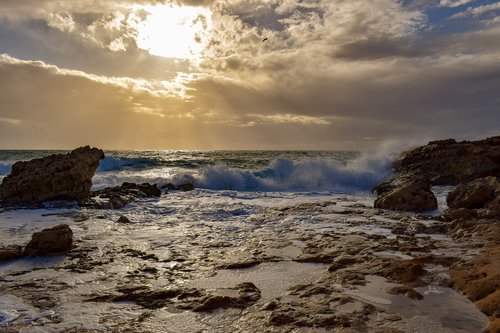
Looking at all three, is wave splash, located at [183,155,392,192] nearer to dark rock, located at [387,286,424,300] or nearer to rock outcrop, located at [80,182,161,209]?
rock outcrop, located at [80,182,161,209]

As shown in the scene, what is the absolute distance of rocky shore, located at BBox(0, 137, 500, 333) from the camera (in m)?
3.65

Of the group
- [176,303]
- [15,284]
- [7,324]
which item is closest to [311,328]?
[176,303]

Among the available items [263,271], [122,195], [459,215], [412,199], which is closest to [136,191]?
[122,195]

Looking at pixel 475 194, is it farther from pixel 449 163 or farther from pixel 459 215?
pixel 449 163

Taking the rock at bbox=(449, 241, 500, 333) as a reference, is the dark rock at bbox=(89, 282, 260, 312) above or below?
below

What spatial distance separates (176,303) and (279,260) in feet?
6.41

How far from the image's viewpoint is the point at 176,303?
13.5 ft

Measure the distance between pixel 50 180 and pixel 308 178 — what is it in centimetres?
1185

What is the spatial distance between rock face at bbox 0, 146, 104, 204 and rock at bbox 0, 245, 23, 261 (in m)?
5.98

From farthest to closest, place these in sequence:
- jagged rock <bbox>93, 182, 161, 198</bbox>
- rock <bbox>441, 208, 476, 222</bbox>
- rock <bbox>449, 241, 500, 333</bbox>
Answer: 1. jagged rock <bbox>93, 182, 161, 198</bbox>
2. rock <bbox>441, 208, 476, 222</bbox>
3. rock <bbox>449, 241, 500, 333</bbox>

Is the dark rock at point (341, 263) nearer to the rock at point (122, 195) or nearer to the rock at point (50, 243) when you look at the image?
the rock at point (50, 243)

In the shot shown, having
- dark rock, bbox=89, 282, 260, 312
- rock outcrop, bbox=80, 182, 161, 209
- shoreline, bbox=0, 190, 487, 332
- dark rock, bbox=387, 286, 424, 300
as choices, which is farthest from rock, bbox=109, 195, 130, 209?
Answer: dark rock, bbox=387, 286, 424, 300

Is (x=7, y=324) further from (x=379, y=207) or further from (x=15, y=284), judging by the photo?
(x=379, y=207)

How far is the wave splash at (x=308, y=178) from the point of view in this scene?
61.6 ft
